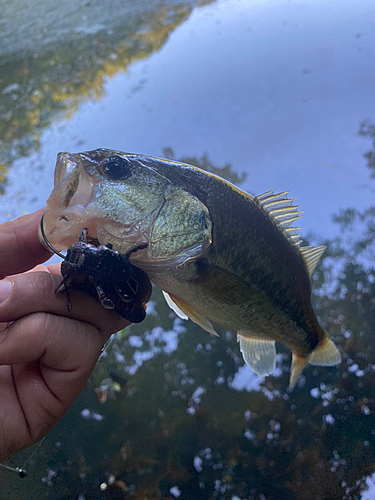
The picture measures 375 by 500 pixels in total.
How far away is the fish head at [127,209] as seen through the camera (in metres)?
1.12

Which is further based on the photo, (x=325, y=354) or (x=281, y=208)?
(x=325, y=354)

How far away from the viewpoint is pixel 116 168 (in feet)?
3.99

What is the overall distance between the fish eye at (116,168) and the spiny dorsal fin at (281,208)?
0.60 m

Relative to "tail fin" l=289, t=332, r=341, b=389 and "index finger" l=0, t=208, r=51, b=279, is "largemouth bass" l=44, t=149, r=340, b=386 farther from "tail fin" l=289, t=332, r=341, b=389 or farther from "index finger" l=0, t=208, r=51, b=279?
"index finger" l=0, t=208, r=51, b=279

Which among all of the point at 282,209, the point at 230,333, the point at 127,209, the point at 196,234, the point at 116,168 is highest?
the point at 116,168

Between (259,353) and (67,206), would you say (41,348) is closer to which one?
(67,206)

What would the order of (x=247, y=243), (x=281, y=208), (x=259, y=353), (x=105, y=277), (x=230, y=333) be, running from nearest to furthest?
1. (x=105, y=277)
2. (x=247, y=243)
3. (x=281, y=208)
4. (x=259, y=353)
5. (x=230, y=333)

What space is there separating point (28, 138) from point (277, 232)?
427 centimetres

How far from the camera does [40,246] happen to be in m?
1.49

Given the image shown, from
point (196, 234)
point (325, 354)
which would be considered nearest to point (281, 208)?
point (196, 234)

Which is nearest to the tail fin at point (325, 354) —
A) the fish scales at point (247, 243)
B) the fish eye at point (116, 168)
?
the fish scales at point (247, 243)

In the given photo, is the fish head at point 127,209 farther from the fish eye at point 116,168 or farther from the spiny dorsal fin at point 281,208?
the spiny dorsal fin at point 281,208

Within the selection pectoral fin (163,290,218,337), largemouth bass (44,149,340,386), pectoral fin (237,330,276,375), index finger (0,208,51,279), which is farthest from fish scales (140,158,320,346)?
index finger (0,208,51,279)

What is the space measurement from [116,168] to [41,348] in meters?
0.67
